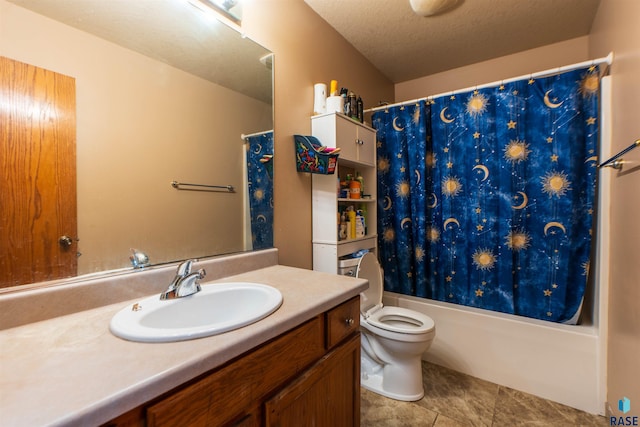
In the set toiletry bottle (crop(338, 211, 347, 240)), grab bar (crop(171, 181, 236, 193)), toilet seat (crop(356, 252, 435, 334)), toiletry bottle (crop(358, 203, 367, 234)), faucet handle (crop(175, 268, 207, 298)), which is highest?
grab bar (crop(171, 181, 236, 193))

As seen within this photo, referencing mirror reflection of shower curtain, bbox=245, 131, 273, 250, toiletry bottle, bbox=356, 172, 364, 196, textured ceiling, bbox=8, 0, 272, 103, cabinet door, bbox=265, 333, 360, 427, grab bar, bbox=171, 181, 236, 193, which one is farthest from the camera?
toiletry bottle, bbox=356, 172, 364, 196

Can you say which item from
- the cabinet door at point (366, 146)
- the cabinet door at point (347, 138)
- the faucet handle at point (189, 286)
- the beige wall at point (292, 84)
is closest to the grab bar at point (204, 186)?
the beige wall at point (292, 84)

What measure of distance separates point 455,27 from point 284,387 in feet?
7.77

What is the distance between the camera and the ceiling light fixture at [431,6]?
1.67 metres

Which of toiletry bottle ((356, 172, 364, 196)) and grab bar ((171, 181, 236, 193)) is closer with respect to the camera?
grab bar ((171, 181, 236, 193))

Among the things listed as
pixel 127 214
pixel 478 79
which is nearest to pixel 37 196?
pixel 127 214

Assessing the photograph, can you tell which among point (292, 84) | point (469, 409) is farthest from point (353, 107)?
point (469, 409)

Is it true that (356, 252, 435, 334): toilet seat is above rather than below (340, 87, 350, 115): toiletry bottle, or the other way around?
below

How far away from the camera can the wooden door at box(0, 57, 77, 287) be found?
30.0 inches

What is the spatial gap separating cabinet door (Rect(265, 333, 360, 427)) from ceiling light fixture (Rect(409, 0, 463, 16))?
6.10 ft

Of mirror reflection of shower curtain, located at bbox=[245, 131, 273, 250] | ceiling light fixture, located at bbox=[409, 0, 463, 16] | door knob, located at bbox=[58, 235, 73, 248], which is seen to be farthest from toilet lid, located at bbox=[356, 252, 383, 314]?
ceiling light fixture, located at bbox=[409, 0, 463, 16]

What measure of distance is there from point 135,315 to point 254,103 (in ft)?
3.48

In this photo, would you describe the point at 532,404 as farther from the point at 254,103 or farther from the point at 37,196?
the point at 37,196

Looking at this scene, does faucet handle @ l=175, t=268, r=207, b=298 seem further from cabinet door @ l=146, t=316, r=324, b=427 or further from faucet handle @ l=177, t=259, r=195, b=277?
cabinet door @ l=146, t=316, r=324, b=427
